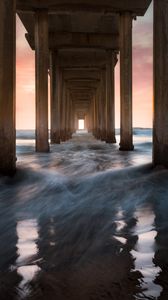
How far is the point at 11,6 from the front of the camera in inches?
284

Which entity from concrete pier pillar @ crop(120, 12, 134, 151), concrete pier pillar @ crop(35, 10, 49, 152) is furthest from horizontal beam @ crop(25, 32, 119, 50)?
concrete pier pillar @ crop(35, 10, 49, 152)

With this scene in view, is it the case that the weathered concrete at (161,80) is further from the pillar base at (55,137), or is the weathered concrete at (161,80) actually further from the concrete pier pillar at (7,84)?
the pillar base at (55,137)

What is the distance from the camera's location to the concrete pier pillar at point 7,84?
7.11m

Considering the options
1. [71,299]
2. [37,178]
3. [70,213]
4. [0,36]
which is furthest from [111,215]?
[0,36]

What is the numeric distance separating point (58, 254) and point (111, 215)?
4.76 ft

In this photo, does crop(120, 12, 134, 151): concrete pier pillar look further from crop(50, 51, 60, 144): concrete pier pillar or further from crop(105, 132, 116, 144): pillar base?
crop(105, 132, 116, 144): pillar base

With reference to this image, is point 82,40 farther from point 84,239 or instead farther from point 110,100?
point 84,239

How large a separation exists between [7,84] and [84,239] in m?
4.42

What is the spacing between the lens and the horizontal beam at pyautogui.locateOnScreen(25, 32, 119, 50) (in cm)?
1888

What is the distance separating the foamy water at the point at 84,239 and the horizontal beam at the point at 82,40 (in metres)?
13.5

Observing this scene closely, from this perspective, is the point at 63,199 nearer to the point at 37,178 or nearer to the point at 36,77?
the point at 37,178

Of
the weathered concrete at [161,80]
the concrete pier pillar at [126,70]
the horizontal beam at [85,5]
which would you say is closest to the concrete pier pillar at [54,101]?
the concrete pier pillar at [126,70]

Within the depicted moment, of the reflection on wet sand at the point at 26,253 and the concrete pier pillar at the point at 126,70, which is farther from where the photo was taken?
the concrete pier pillar at the point at 126,70

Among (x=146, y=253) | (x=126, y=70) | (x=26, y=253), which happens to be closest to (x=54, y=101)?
(x=126, y=70)
